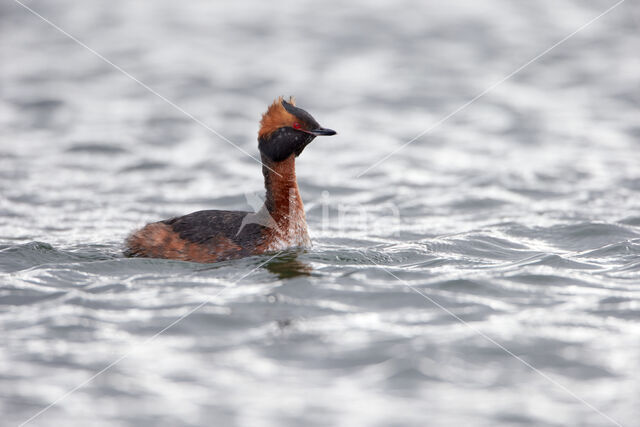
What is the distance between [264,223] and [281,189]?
392 millimetres

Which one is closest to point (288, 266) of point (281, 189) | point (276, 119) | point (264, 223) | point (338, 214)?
point (264, 223)

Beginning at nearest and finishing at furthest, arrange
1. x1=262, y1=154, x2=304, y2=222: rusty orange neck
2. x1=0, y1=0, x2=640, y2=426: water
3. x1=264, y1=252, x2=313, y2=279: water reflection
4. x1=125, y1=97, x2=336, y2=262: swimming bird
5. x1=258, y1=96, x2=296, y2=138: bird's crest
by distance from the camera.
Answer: x1=0, y1=0, x2=640, y2=426: water → x1=264, y1=252, x2=313, y2=279: water reflection → x1=125, y1=97, x2=336, y2=262: swimming bird → x1=258, y1=96, x2=296, y2=138: bird's crest → x1=262, y1=154, x2=304, y2=222: rusty orange neck

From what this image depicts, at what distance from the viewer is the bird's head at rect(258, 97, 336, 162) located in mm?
7887

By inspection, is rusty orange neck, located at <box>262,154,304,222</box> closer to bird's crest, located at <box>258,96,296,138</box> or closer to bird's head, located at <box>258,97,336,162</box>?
bird's head, located at <box>258,97,336,162</box>

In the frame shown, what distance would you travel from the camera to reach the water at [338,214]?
5.68m

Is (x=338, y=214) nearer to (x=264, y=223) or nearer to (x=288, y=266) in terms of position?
(x=264, y=223)

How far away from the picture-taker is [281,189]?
8.21 meters

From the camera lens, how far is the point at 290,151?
26.6 feet

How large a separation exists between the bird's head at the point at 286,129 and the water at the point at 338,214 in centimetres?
106

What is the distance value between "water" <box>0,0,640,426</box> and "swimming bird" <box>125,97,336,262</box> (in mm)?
171

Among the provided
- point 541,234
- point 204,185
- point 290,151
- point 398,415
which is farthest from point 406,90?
point 398,415

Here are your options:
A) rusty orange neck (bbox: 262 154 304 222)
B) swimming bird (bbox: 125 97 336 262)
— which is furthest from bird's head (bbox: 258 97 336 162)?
rusty orange neck (bbox: 262 154 304 222)

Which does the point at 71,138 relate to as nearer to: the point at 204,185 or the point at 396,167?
the point at 204,185

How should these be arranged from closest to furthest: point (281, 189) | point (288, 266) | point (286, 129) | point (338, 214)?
point (288, 266)
point (286, 129)
point (281, 189)
point (338, 214)
